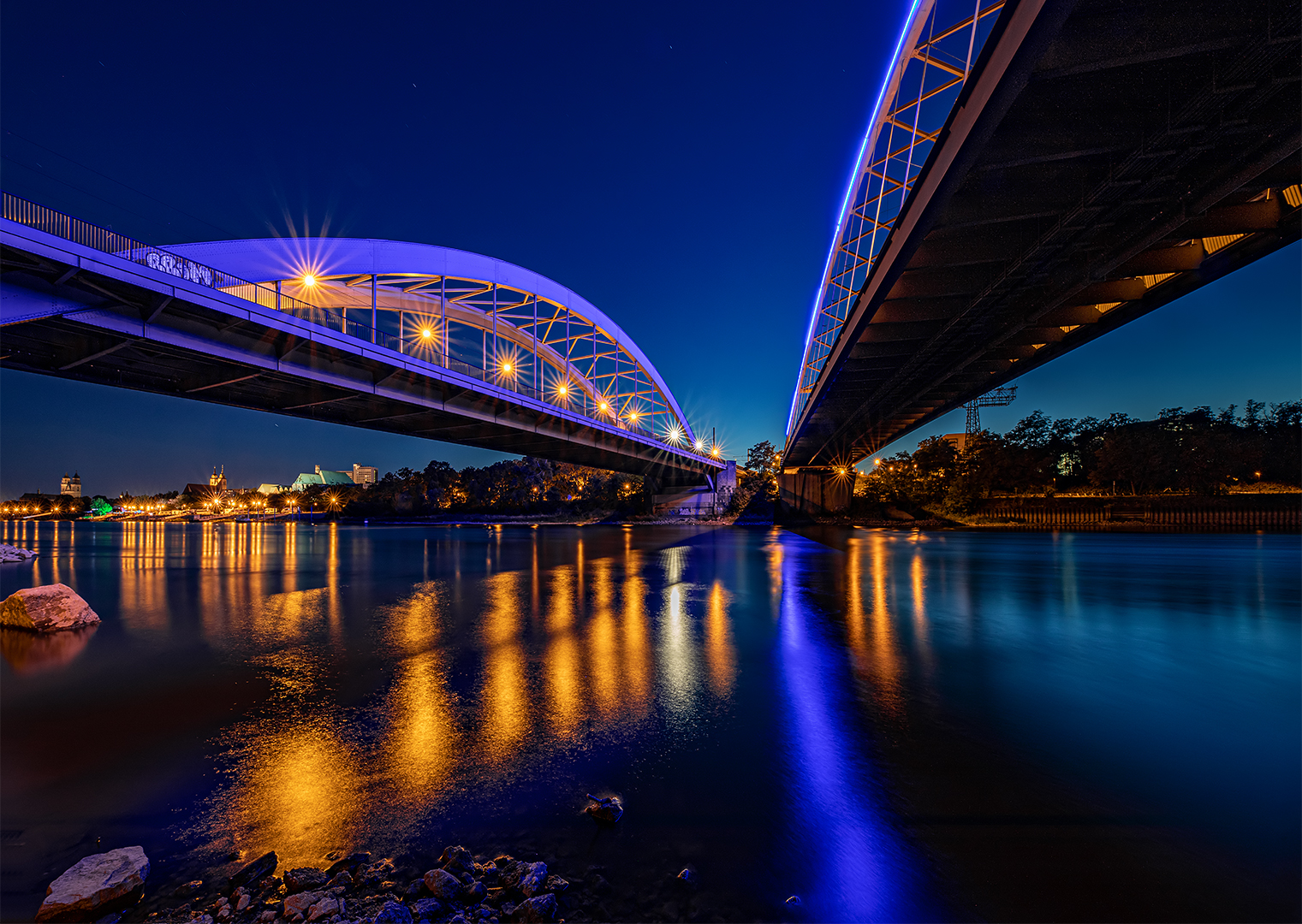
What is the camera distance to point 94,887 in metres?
2.76

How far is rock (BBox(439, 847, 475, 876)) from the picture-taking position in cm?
300

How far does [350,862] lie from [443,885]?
0.68 metres

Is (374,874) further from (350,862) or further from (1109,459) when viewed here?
(1109,459)

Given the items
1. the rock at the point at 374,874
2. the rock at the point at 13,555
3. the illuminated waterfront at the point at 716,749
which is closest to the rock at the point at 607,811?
the illuminated waterfront at the point at 716,749

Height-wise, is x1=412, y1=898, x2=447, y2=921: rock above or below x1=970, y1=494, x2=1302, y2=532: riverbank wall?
above

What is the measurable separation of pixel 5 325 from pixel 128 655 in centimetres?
1270

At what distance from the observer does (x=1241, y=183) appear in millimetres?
8445

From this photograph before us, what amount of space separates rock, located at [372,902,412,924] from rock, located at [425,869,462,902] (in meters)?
0.17

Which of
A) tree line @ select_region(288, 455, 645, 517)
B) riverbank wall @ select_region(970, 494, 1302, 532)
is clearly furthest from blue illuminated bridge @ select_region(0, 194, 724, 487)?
tree line @ select_region(288, 455, 645, 517)

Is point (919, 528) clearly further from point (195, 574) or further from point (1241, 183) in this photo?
point (195, 574)

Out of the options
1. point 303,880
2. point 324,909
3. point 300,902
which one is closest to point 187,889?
point 303,880

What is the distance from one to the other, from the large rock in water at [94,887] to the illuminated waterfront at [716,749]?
0.53 feet

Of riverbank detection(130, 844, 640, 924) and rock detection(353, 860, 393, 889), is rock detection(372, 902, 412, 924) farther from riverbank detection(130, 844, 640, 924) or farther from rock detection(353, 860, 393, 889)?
rock detection(353, 860, 393, 889)

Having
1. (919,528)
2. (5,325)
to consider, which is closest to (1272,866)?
(5,325)
